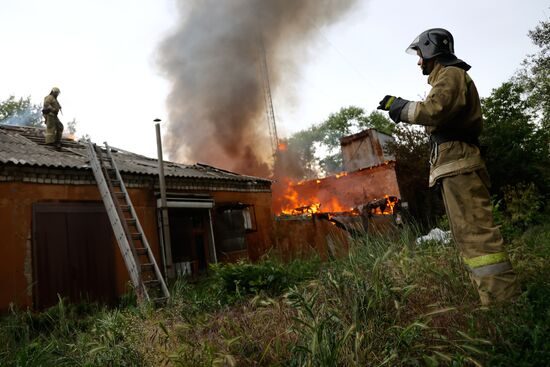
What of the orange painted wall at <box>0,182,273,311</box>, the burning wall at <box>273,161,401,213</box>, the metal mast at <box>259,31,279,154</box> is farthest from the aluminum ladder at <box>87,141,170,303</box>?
the metal mast at <box>259,31,279,154</box>

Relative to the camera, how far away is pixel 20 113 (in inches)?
1235

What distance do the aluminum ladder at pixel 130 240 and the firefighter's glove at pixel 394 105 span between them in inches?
150

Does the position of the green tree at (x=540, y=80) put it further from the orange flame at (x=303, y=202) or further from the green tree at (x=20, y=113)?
the green tree at (x=20, y=113)

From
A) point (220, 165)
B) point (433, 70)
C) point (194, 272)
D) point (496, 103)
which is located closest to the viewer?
point (433, 70)

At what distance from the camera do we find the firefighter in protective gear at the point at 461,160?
2.71 m

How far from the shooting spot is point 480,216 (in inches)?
112

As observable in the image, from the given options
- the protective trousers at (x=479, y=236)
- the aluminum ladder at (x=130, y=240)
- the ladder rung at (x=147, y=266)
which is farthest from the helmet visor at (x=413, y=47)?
the ladder rung at (x=147, y=266)

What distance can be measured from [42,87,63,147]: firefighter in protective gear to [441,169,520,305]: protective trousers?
9688 mm

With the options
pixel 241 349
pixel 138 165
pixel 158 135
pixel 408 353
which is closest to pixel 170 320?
pixel 241 349

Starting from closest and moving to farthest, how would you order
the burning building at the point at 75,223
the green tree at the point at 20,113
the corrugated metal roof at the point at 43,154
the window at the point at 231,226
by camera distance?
the burning building at the point at 75,223 → the corrugated metal roof at the point at 43,154 → the window at the point at 231,226 → the green tree at the point at 20,113

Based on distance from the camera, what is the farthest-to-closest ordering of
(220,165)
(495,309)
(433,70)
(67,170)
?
(220,165) < (67,170) < (433,70) < (495,309)

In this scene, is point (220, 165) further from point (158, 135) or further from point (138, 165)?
point (158, 135)

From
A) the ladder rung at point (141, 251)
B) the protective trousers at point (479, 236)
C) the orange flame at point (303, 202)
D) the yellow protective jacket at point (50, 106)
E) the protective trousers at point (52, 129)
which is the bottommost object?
the protective trousers at point (479, 236)

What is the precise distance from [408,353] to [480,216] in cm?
129
